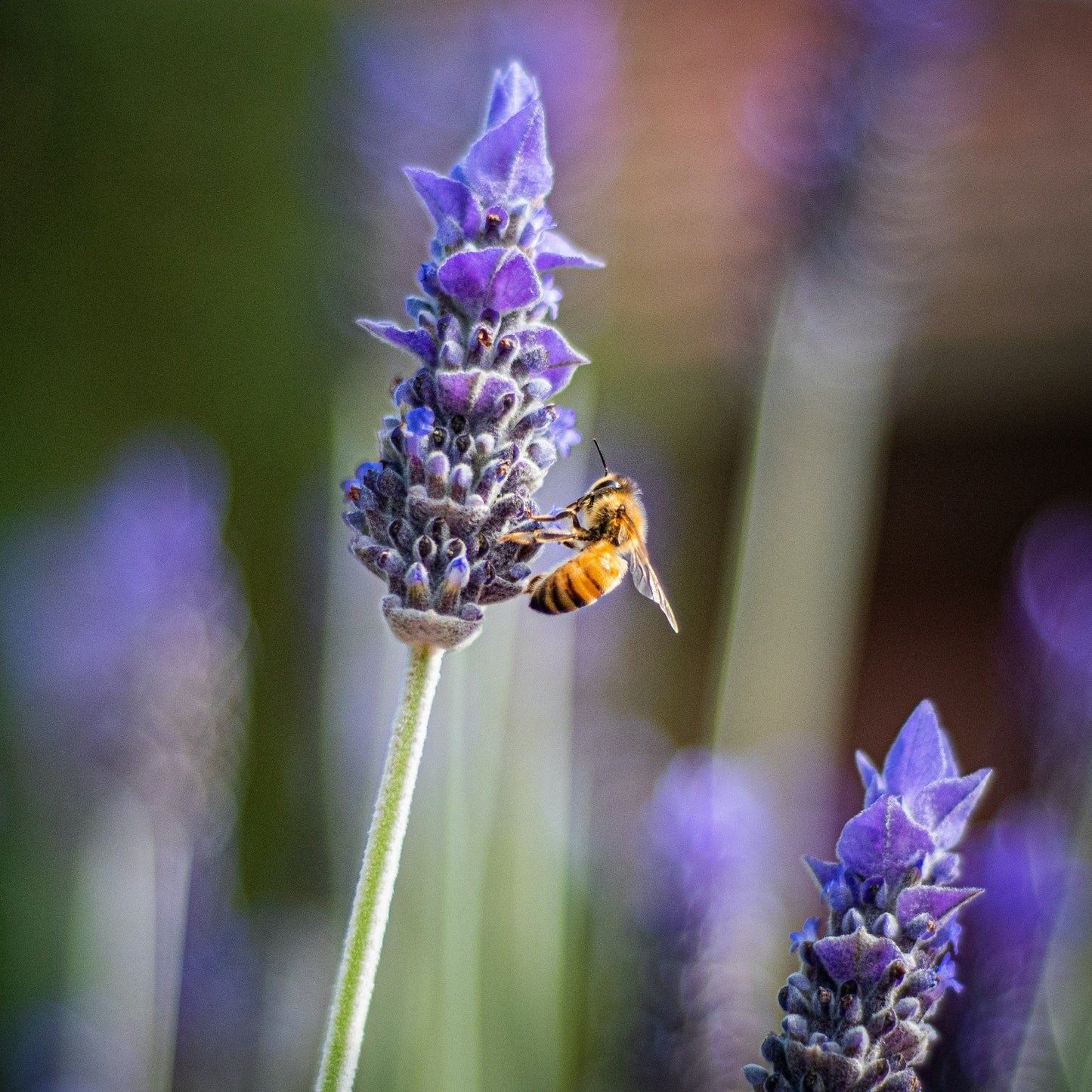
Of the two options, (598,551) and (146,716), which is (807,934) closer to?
(598,551)

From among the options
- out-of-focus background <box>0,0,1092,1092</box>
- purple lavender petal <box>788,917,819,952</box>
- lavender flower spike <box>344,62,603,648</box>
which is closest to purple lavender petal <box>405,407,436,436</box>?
lavender flower spike <box>344,62,603,648</box>

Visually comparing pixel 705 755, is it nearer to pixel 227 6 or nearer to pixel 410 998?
pixel 410 998

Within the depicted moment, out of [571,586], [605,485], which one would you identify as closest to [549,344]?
[571,586]

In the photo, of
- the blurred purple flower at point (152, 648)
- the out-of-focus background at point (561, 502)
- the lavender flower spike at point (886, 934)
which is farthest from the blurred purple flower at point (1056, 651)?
the blurred purple flower at point (152, 648)

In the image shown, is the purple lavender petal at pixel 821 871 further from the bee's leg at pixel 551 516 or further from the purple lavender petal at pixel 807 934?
the bee's leg at pixel 551 516

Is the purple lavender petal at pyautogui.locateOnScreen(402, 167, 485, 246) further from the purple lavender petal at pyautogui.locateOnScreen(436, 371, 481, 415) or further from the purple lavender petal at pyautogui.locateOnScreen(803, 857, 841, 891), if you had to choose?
the purple lavender petal at pyautogui.locateOnScreen(803, 857, 841, 891)

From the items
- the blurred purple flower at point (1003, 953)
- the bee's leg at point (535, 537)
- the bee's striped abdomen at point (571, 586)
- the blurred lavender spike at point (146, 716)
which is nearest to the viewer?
the bee's leg at point (535, 537)
